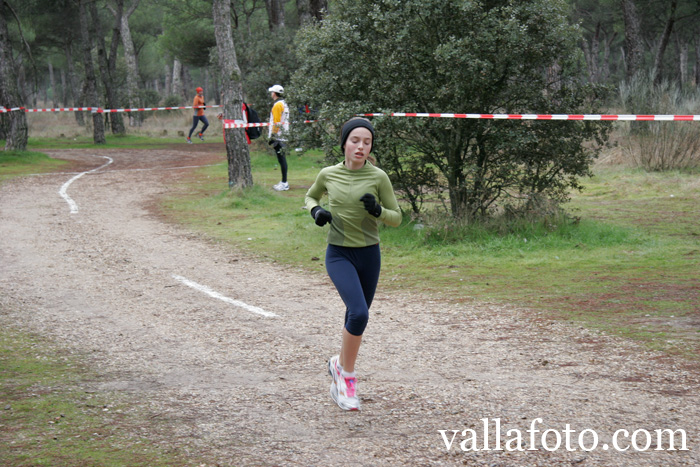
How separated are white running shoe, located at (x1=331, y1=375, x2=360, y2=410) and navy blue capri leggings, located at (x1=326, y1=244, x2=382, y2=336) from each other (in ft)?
1.03

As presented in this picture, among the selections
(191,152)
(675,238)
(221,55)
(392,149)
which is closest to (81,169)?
(191,152)

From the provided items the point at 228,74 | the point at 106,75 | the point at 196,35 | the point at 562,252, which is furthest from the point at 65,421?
the point at 196,35

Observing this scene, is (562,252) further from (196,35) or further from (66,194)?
(196,35)

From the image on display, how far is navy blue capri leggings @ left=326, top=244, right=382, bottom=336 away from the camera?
472cm

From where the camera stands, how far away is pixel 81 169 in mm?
21562

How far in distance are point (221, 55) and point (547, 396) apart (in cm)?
1218

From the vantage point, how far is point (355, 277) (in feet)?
15.7

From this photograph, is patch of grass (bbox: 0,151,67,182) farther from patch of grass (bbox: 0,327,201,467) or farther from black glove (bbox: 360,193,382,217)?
black glove (bbox: 360,193,382,217)

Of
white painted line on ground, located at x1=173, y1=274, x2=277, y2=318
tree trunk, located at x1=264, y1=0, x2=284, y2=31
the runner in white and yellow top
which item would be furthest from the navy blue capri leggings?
tree trunk, located at x1=264, y1=0, x2=284, y2=31

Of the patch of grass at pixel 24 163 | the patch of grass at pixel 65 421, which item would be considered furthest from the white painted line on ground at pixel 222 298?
the patch of grass at pixel 24 163

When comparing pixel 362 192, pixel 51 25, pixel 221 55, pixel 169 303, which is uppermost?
pixel 51 25

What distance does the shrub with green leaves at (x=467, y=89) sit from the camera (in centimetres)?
1001

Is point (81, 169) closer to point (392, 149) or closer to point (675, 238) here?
point (392, 149)

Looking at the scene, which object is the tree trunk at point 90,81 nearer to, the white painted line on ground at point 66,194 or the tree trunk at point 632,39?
the white painted line on ground at point 66,194
